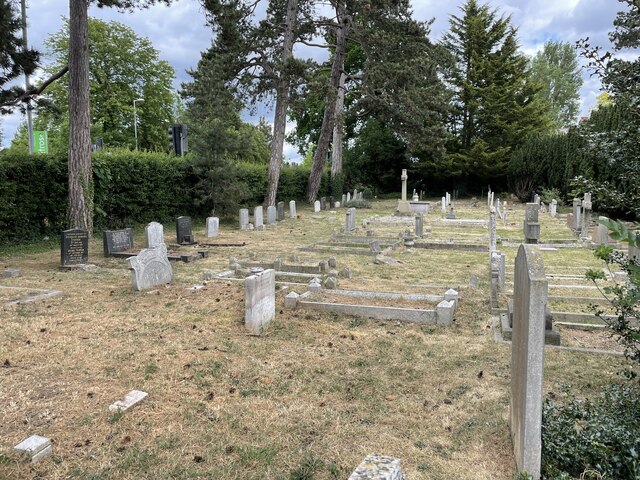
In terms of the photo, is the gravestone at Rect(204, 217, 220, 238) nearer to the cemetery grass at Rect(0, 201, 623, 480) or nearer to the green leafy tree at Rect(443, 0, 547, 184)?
the cemetery grass at Rect(0, 201, 623, 480)

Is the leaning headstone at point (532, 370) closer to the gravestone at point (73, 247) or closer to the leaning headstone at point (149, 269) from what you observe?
the leaning headstone at point (149, 269)

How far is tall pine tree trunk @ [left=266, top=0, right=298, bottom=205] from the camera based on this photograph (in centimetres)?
2208

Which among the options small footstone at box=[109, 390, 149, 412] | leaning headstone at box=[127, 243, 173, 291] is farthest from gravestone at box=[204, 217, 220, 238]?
small footstone at box=[109, 390, 149, 412]

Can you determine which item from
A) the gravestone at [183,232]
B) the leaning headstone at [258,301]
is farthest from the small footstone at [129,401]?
the gravestone at [183,232]

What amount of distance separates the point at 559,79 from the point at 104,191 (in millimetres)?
47999

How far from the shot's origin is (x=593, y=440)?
10.1 ft

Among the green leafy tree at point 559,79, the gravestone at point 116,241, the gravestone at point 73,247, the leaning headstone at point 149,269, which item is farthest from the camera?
the green leafy tree at point 559,79

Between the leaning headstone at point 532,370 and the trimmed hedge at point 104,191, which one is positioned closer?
the leaning headstone at point 532,370

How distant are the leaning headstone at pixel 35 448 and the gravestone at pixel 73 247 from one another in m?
8.03

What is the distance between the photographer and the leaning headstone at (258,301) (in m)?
6.12

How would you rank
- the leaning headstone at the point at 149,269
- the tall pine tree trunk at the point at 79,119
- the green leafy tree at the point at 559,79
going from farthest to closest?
the green leafy tree at the point at 559,79 → the tall pine tree trunk at the point at 79,119 → the leaning headstone at the point at 149,269

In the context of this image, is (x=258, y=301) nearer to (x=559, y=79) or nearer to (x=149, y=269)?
(x=149, y=269)

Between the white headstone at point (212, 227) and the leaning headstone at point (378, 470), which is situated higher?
the white headstone at point (212, 227)

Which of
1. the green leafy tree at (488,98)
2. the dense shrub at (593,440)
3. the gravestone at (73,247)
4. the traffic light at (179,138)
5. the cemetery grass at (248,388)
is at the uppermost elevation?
the green leafy tree at (488,98)
